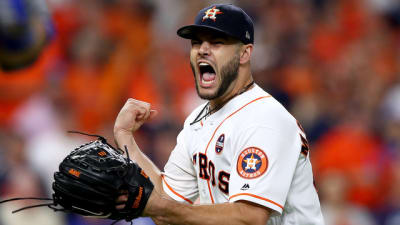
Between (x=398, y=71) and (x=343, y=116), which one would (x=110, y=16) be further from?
(x=398, y=71)

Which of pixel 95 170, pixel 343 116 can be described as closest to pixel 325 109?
pixel 343 116

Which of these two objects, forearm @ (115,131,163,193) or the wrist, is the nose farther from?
the wrist

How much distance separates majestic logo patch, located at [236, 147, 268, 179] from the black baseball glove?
16.9 inches

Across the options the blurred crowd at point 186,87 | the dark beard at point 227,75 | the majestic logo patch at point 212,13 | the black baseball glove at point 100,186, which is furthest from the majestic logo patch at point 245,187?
the blurred crowd at point 186,87

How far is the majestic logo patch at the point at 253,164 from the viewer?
2727 millimetres

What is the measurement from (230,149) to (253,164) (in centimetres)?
22

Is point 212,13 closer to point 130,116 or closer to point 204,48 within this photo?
point 204,48

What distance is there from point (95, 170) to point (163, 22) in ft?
15.9

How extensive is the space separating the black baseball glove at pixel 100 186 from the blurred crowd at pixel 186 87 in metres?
2.72

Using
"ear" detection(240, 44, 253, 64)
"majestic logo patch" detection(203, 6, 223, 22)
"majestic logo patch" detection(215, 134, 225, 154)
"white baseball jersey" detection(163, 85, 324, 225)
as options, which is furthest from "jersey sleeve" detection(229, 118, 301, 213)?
"majestic logo patch" detection(203, 6, 223, 22)

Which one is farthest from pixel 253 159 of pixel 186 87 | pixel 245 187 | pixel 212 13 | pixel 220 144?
pixel 186 87

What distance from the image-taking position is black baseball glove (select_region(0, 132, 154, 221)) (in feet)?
8.07

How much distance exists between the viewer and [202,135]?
3.23 meters

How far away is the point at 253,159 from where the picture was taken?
274 cm
